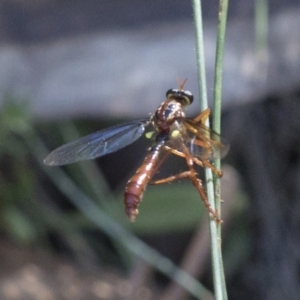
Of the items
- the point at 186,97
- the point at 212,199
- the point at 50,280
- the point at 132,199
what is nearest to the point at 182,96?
the point at 186,97

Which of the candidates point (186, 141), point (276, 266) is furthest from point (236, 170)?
point (186, 141)

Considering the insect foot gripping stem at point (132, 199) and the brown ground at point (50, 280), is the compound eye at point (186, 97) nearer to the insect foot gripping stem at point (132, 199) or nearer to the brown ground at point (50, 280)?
the insect foot gripping stem at point (132, 199)

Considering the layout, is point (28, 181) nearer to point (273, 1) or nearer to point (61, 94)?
point (61, 94)

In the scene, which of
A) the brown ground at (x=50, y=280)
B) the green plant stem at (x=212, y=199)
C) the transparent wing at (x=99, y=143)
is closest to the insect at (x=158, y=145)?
the transparent wing at (x=99, y=143)

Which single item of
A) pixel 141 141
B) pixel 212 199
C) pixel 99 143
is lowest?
pixel 141 141

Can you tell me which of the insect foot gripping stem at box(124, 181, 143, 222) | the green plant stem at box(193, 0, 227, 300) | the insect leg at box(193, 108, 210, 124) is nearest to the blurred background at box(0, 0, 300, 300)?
the insect foot gripping stem at box(124, 181, 143, 222)

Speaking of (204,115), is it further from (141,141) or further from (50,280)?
(141,141)
